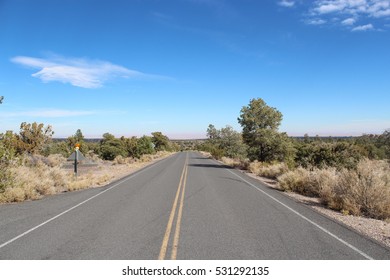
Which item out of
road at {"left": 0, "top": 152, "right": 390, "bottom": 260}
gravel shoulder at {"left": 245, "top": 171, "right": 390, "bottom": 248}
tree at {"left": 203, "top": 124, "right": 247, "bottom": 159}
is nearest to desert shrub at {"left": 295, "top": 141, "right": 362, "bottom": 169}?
gravel shoulder at {"left": 245, "top": 171, "right": 390, "bottom": 248}

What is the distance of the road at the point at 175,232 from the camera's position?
641cm

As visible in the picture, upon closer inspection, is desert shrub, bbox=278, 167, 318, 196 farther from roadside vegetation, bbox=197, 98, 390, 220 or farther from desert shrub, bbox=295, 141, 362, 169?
desert shrub, bbox=295, 141, 362, 169

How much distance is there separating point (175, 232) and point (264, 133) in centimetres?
2697

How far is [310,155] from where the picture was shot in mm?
24391

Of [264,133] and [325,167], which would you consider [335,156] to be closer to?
[325,167]

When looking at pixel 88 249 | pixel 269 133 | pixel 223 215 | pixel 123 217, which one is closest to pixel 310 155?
pixel 269 133

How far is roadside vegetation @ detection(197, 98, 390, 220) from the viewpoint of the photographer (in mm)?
11336

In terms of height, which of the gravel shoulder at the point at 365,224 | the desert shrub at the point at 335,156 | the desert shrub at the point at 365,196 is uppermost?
the desert shrub at the point at 335,156

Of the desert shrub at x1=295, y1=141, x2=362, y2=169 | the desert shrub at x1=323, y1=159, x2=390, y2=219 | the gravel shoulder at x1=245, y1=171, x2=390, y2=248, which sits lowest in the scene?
the gravel shoulder at x1=245, y1=171, x2=390, y2=248

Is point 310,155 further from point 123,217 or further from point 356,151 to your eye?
point 123,217

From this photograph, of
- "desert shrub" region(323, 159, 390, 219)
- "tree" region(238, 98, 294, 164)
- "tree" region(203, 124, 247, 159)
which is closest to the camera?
"desert shrub" region(323, 159, 390, 219)

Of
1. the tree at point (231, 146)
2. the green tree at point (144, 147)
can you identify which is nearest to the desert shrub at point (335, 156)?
the tree at point (231, 146)

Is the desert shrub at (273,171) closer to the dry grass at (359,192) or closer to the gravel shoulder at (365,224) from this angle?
the dry grass at (359,192)

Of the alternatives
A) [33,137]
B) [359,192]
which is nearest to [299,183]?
[359,192]
